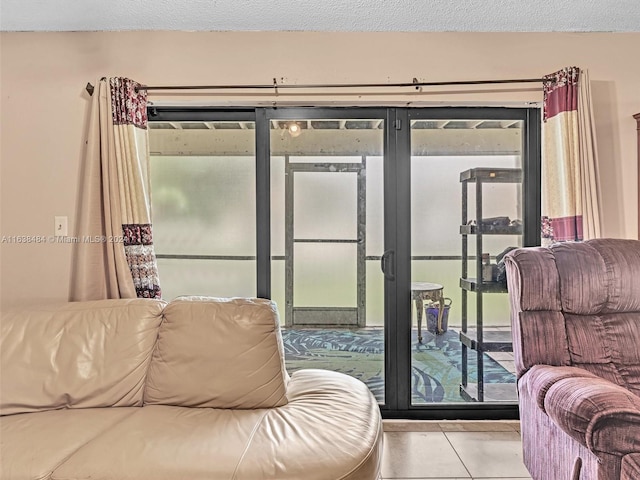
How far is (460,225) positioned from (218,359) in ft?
5.67

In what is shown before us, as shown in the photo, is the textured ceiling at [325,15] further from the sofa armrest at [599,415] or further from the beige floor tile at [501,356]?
the beige floor tile at [501,356]

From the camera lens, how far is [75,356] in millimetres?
1731

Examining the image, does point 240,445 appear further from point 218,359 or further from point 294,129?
point 294,129

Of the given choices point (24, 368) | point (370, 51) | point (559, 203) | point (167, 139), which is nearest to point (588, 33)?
point (559, 203)

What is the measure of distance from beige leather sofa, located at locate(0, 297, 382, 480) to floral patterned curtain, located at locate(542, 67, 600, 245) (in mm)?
1509

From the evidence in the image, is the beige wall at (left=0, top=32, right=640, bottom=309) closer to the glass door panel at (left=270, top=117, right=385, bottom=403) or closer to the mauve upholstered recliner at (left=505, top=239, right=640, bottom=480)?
the glass door panel at (left=270, top=117, right=385, bottom=403)

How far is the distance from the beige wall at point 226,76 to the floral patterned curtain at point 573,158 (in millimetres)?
205

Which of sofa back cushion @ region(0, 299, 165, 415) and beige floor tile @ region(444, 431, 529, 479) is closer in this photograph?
sofa back cushion @ region(0, 299, 165, 415)

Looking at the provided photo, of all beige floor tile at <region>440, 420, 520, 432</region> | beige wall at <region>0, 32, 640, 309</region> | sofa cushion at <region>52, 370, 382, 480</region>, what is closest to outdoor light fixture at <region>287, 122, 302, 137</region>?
beige wall at <region>0, 32, 640, 309</region>

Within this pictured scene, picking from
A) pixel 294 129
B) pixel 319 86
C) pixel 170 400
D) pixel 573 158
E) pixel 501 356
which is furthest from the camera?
pixel 501 356

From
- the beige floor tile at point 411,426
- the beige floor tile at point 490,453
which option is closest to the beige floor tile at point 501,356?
the beige floor tile at point 490,453

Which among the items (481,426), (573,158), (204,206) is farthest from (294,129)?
(481,426)

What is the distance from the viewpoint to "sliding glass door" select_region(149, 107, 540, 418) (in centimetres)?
250

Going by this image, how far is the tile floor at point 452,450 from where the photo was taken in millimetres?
1933
